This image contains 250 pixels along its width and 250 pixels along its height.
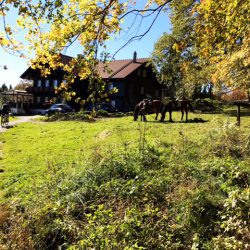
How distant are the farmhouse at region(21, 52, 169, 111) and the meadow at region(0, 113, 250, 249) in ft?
121

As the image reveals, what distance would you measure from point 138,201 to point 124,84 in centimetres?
4216

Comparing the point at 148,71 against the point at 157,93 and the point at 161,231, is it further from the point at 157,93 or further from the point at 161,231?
the point at 161,231

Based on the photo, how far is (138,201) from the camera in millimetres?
→ 6809

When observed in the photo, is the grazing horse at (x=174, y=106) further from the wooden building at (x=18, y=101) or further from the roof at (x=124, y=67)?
the wooden building at (x=18, y=101)

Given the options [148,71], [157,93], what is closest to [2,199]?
[148,71]

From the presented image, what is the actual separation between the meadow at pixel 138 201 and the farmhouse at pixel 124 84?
37.0 m

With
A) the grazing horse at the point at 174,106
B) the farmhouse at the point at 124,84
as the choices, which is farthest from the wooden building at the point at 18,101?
the grazing horse at the point at 174,106

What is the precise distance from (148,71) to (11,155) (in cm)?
4289

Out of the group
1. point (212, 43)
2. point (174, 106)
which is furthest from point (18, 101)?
point (212, 43)

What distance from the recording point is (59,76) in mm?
54125

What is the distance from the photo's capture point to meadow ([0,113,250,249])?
18.7 ft

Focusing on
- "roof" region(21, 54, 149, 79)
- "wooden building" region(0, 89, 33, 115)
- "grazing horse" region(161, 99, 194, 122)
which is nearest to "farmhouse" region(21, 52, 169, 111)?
"roof" region(21, 54, 149, 79)

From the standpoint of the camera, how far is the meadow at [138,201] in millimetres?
5707

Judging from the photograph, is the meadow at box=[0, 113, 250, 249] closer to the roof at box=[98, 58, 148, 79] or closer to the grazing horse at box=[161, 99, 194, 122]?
the grazing horse at box=[161, 99, 194, 122]
